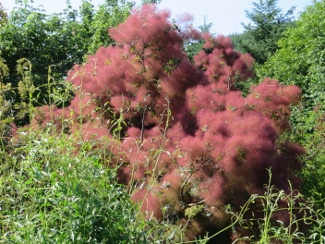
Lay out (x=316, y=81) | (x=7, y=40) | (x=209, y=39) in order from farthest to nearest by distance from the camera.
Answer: (x=316, y=81) < (x=7, y=40) < (x=209, y=39)

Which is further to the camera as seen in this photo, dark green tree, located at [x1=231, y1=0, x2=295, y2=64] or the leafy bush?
dark green tree, located at [x1=231, y1=0, x2=295, y2=64]

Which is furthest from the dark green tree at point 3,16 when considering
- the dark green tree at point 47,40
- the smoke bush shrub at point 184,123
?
the smoke bush shrub at point 184,123

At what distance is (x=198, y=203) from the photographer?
419 centimetres

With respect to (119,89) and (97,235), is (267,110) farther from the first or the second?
(97,235)

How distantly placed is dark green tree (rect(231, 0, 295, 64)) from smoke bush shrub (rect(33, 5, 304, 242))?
450 inches

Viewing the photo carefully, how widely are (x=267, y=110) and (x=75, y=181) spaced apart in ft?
9.43

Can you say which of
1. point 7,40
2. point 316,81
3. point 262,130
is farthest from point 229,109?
point 316,81

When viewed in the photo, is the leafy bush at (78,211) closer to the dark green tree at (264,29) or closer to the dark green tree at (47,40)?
the dark green tree at (47,40)

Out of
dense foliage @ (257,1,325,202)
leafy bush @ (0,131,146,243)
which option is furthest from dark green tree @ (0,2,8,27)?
leafy bush @ (0,131,146,243)

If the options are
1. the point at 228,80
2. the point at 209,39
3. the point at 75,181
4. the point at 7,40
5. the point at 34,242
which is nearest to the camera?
the point at 34,242

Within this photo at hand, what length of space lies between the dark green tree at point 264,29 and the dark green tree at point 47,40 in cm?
721

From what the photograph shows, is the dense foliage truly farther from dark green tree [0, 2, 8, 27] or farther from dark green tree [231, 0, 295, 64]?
dark green tree [0, 2, 8, 27]

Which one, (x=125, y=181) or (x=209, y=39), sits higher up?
(x=209, y=39)

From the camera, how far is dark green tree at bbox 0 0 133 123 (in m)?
8.34
